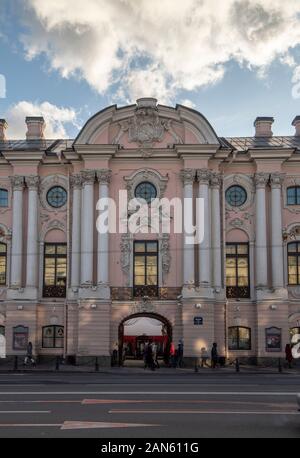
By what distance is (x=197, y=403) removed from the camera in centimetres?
1678

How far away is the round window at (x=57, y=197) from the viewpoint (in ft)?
129

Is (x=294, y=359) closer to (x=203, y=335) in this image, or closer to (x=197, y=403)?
(x=203, y=335)

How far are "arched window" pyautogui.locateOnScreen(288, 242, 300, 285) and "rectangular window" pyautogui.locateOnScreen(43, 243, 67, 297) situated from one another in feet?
42.8

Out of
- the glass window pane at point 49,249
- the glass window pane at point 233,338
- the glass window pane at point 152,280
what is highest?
the glass window pane at point 49,249

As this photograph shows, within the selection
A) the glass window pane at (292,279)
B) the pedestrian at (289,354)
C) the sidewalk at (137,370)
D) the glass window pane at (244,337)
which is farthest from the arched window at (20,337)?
the glass window pane at (292,279)

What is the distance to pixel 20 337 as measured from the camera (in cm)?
3738

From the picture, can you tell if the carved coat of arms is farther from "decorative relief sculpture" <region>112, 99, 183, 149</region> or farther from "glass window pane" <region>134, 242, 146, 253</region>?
"glass window pane" <region>134, 242, 146, 253</region>

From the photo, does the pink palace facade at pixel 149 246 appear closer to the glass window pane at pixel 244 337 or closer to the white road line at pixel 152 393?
the glass window pane at pixel 244 337

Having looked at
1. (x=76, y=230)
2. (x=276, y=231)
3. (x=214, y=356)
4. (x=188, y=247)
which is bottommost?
(x=214, y=356)

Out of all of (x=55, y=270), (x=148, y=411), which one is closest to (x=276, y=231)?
(x=55, y=270)

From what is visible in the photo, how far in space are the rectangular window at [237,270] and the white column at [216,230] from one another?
801mm

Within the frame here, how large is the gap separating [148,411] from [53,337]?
23.9 m

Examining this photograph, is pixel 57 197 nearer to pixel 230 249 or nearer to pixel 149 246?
pixel 149 246

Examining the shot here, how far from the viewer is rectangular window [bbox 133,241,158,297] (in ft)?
124
